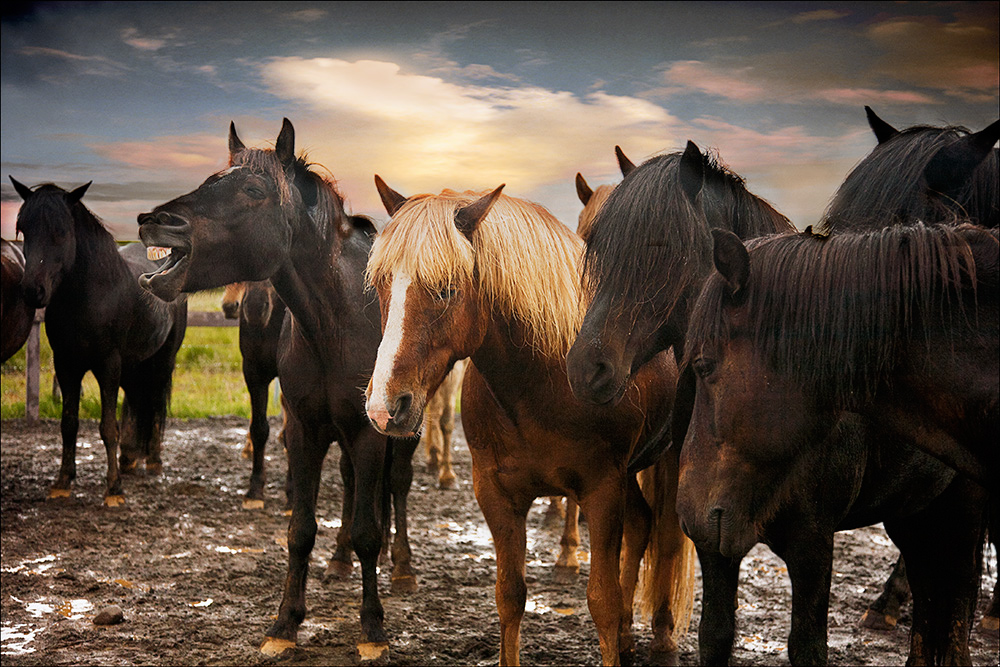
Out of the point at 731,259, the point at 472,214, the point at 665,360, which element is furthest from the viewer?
the point at 665,360

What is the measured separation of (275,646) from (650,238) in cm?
254

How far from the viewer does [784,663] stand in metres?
3.43

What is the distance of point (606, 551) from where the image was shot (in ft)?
9.07

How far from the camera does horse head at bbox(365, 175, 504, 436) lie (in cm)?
242

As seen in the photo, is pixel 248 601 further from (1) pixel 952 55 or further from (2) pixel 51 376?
(2) pixel 51 376

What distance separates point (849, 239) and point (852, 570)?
376 centimetres

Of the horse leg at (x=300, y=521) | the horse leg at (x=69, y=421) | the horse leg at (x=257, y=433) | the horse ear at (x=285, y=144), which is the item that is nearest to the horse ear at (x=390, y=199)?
the horse ear at (x=285, y=144)

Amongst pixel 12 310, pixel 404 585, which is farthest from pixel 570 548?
pixel 12 310

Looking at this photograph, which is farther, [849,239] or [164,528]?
[164,528]

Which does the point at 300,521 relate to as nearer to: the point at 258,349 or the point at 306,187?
the point at 306,187

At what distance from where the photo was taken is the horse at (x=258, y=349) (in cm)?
548

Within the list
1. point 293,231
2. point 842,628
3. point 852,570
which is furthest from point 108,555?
point 852,570

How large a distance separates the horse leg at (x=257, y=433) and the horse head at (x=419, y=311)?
3.64 meters

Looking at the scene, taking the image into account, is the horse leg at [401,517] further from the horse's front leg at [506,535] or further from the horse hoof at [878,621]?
the horse hoof at [878,621]
